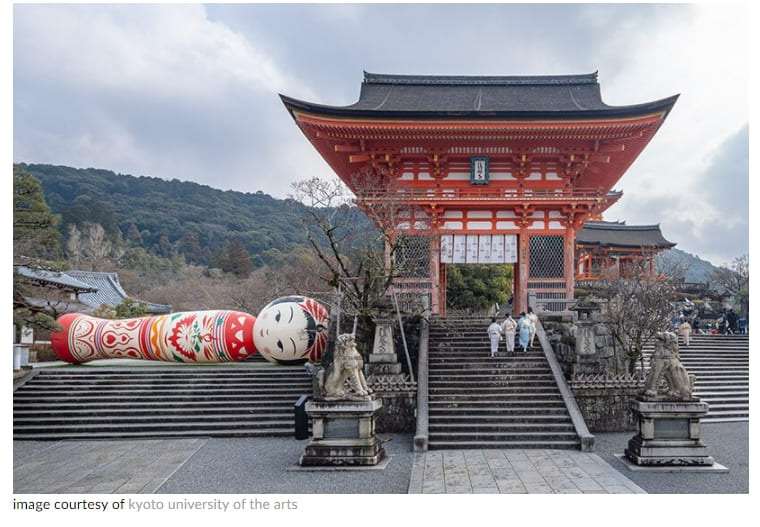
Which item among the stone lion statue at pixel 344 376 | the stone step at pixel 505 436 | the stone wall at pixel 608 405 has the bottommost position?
the stone step at pixel 505 436

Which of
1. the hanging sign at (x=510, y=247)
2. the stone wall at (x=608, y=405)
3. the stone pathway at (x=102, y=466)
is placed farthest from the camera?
the hanging sign at (x=510, y=247)

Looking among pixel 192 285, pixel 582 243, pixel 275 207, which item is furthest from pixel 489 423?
pixel 275 207

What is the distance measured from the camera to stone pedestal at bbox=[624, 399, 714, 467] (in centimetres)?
862

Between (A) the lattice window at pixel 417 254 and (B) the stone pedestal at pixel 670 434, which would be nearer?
(B) the stone pedestal at pixel 670 434

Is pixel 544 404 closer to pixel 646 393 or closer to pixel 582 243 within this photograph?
pixel 646 393

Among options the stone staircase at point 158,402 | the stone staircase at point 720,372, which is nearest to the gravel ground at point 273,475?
the stone staircase at point 158,402

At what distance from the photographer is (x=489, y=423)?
10812mm

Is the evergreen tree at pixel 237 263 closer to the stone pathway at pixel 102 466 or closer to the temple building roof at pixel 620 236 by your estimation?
the temple building roof at pixel 620 236

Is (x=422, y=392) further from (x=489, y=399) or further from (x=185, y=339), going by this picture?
(x=185, y=339)

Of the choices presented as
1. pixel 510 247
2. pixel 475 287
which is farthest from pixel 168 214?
pixel 510 247

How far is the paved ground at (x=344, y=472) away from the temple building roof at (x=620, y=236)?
26638 mm

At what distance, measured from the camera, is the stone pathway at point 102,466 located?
8164 mm

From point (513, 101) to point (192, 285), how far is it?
1269 inches

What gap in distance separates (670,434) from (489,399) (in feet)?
12.9
